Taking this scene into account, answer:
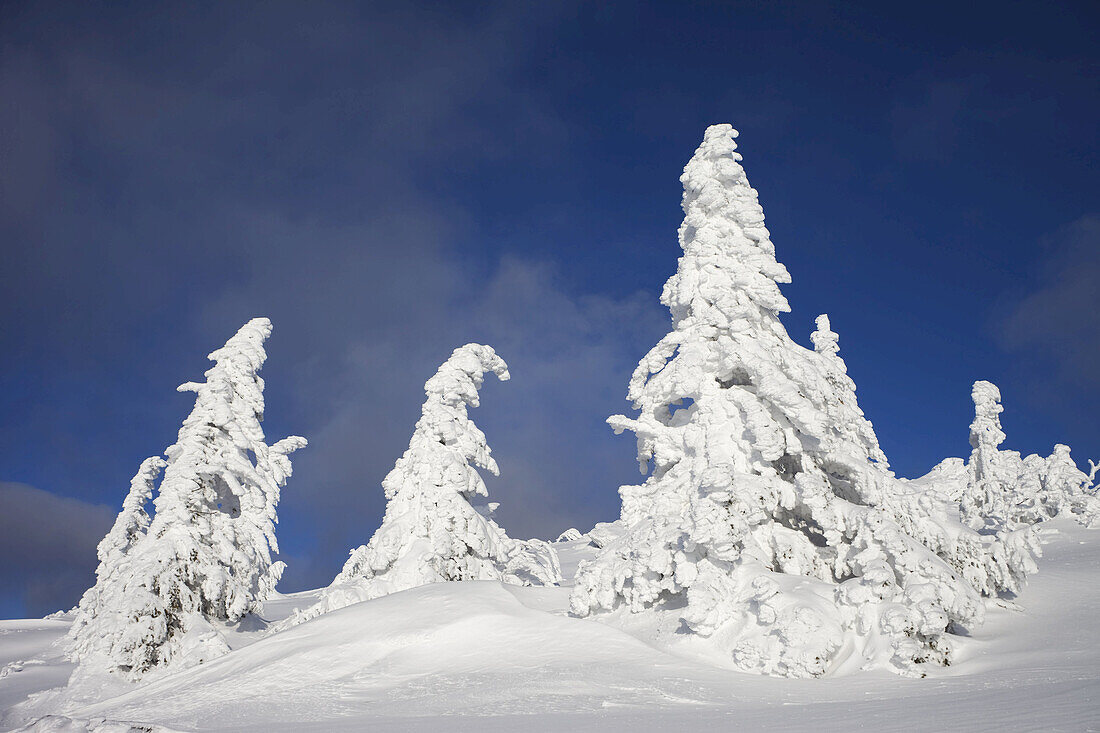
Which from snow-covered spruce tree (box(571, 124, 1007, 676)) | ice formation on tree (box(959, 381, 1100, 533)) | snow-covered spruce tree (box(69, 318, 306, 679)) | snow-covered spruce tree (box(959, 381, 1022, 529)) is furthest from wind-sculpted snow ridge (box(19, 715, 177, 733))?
snow-covered spruce tree (box(959, 381, 1022, 529))

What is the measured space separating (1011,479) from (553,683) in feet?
153

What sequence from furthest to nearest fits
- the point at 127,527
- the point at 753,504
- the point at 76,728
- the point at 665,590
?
the point at 127,527
the point at 665,590
the point at 753,504
the point at 76,728

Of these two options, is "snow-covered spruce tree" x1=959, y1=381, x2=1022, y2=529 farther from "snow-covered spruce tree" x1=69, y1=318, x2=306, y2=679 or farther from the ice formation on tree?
"snow-covered spruce tree" x1=69, y1=318, x2=306, y2=679

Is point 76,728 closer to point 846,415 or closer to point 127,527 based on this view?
point 846,415

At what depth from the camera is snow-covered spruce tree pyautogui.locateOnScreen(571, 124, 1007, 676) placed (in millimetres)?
12898

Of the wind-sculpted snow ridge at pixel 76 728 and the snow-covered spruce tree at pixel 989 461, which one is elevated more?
the snow-covered spruce tree at pixel 989 461

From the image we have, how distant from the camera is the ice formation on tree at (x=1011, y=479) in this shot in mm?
42906

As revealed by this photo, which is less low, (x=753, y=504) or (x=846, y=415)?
(x=846, y=415)

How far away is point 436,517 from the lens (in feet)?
79.3

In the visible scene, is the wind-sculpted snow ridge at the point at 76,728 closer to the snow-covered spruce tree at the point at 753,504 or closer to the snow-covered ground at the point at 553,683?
the snow-covered ground at the point at 553,683

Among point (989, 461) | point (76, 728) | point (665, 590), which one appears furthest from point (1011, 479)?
point (76, 728)

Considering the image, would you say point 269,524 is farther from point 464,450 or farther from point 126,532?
point 126,532

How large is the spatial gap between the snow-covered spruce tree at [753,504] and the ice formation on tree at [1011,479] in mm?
30336

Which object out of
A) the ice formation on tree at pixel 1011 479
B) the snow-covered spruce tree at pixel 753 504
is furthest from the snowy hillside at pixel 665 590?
the ice formation on tree at pixel 1011 479
